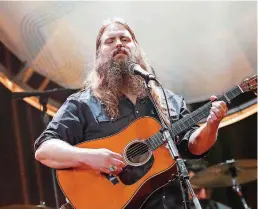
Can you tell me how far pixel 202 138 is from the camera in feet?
7.13

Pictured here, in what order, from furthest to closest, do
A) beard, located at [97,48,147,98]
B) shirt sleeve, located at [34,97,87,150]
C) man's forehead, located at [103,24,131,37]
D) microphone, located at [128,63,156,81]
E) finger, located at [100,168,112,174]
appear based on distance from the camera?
man's forehead, located at [103,24,131,37] < beard, located at [97,48,147,98] < shirt sleeve, located at [34,97,87,150] < finger, located at [100,168,112,174] < microphone, located at [128,63,156,81]

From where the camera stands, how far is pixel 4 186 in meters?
3.02

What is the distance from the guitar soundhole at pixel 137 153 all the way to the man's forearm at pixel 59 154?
0.23 m

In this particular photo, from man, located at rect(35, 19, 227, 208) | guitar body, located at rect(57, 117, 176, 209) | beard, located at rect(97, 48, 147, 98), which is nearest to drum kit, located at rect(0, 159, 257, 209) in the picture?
man, located at rect(35, 19, 227, 208)

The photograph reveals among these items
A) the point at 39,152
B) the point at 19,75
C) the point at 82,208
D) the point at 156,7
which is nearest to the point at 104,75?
the point at 39,152

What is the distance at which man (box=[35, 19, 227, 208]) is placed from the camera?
2.10 meters

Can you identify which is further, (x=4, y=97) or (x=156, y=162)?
(x=4, y=97)

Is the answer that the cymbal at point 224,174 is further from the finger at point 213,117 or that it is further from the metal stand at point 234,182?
the finger at point 213,117

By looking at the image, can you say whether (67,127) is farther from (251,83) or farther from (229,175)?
(229,175)

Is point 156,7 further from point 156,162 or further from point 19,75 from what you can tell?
point 156,162

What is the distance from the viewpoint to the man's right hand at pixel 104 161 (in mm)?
2064

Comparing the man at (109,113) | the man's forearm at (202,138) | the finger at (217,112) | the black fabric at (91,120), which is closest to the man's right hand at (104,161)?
the man at (109,113)

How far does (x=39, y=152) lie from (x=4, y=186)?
101cm

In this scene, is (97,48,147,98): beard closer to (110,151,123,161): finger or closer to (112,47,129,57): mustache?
(112,47,129,57): mustache
